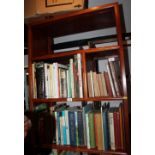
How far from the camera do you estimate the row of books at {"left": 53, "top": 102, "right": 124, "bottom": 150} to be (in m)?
1.24

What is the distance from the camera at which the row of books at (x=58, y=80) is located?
4.46ft

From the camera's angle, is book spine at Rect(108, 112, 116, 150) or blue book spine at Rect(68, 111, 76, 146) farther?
blue book spine at Rect(68, 111, 76, 146)

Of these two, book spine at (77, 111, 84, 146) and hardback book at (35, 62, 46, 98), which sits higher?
hardback book at (35, 62, 46, 98)

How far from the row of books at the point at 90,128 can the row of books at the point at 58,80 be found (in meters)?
0.16

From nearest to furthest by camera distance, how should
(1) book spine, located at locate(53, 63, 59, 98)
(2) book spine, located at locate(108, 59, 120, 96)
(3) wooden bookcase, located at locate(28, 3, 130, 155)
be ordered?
(3) wooden bookcase, located at locate(28, 3, 130, 155) < (2) book spine, located at locate(108, 59, 120, 96) < (1) book spine, located at locate(53, 63, 59, 98)

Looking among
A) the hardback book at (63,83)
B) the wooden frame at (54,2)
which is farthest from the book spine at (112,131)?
the wooden frame at (54,2)

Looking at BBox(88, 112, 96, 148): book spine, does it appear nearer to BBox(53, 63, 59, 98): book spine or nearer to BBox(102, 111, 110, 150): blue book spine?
BBox(102, 111, 110, 150): blue book spine

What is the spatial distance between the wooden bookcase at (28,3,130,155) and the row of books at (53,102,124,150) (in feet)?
0.15

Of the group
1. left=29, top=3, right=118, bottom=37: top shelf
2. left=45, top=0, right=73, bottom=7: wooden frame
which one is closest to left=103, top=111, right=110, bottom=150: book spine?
left=29, top=3, right=118, bottom=37: top shelf

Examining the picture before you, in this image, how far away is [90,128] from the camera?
4.23 feet

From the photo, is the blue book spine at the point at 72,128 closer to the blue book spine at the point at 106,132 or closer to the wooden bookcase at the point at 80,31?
the wooden bookcase at the point at 80,31

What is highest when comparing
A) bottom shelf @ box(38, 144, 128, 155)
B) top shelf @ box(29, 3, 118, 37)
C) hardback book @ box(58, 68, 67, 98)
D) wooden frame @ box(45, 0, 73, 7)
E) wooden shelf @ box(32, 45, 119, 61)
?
wooden frame @ box(45, 0, 73, 7)
